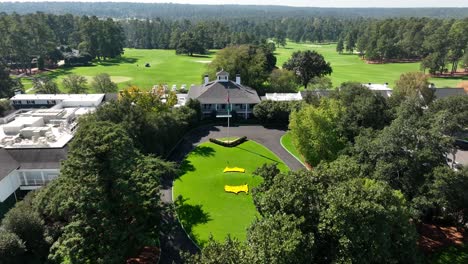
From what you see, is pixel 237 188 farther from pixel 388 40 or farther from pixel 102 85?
pixel 388 40

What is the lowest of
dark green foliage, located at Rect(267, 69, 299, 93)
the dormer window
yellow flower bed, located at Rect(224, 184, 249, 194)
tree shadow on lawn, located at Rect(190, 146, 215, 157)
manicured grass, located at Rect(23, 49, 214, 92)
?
yellow flower bed, located at Rect(224, 184, 249, 194)

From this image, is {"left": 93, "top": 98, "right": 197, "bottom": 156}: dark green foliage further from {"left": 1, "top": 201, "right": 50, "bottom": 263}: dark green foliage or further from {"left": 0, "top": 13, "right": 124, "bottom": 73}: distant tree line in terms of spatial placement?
{"left": 0, "top": 13, "right": 124, "bottom": 73}: distant tree line

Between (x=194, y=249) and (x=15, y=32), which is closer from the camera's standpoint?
(x=194, y=249)

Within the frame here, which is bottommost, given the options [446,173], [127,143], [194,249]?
[194,249]

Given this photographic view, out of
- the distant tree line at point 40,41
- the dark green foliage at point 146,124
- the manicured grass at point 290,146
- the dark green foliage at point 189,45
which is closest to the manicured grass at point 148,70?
the dark green foliage at point 189,45

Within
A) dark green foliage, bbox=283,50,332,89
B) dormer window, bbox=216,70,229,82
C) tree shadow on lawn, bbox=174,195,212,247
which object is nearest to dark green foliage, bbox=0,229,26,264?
tree shadow on lawn, bbox=174,195,212,247

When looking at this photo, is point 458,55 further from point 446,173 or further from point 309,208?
point 309,208

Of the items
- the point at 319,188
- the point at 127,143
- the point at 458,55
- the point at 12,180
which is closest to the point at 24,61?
the point at 12,180
